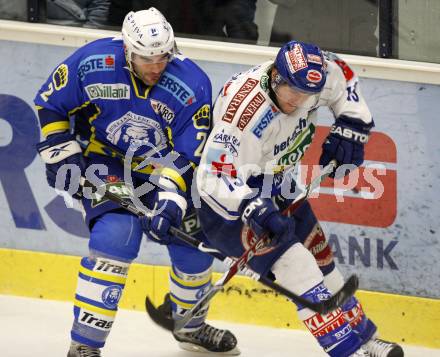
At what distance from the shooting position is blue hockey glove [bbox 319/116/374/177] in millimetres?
4660

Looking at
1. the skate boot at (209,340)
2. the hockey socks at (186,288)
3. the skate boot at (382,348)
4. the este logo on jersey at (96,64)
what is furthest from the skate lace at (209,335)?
the este logo on jersey at (96,64)

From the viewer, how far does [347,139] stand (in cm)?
466

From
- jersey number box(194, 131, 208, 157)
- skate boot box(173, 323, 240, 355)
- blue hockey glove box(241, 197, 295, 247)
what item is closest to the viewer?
blue hockey glove box(241, 197, 295, 247)

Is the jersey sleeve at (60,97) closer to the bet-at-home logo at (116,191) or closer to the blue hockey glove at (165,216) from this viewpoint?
the bet-at-home logo at (116,191)

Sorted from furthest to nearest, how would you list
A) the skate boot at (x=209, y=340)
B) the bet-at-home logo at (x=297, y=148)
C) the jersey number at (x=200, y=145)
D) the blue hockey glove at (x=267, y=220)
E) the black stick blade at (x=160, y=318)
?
the skate boot at (x=209, y=340) < the black stick blade at (x=160, y=318) < the bet-at-home logo at (x=297, y=148) < the jersey number at (x=200, y=145) < the blue hockey glove at (x=267, y=220)

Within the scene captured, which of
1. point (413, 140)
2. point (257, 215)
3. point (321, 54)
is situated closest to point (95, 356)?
point (257, 215)

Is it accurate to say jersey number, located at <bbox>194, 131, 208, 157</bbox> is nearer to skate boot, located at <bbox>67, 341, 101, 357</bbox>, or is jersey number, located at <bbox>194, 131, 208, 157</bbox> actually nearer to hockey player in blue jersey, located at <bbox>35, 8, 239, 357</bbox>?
hockey player in blue jersey, located at <bbox>35, 8, 239, 357</bbox>

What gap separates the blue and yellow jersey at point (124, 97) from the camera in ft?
14.9

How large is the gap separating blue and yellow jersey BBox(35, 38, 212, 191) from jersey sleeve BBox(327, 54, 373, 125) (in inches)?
19.7

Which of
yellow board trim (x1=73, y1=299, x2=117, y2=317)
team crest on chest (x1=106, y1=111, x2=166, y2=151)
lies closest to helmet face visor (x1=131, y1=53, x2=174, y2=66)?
team crest on chest (x1=106, y1=111, x2=166, y2=151)

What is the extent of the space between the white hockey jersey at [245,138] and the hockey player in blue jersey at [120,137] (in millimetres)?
130

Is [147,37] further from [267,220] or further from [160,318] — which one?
[160,318]

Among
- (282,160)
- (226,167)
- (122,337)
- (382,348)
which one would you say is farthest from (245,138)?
(122,337)

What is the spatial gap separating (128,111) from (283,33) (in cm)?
131
